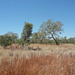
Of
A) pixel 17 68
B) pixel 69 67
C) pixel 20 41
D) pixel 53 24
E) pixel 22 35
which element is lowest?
pixel 69 67

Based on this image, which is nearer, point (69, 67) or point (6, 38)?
point (69, 67)

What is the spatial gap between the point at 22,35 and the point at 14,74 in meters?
12.5

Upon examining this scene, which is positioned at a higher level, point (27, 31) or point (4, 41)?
point (27, 31)

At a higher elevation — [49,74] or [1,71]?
[1,71]

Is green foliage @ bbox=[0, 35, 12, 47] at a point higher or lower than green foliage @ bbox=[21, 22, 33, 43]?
lower

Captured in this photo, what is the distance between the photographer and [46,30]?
23938 mm

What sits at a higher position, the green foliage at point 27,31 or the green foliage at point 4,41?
the green foliage at point 27,31

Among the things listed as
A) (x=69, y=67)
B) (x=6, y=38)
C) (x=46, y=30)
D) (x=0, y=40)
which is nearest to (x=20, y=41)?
(x=6, y=38)

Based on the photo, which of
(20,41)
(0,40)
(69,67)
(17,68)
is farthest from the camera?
(20,41)

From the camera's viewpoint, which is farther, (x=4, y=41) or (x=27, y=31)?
(x=27, y=31)

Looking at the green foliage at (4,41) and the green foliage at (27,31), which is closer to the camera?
the green foliage at (4,41)

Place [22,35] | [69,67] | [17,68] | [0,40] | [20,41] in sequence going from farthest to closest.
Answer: [22,35] < [20,41] < [0,40] < [69,67] < [17,68]

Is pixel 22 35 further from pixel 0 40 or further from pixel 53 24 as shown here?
pixel 53 24

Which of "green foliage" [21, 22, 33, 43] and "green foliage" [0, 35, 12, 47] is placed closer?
"green foliage" [0, 35, 12, 47]
